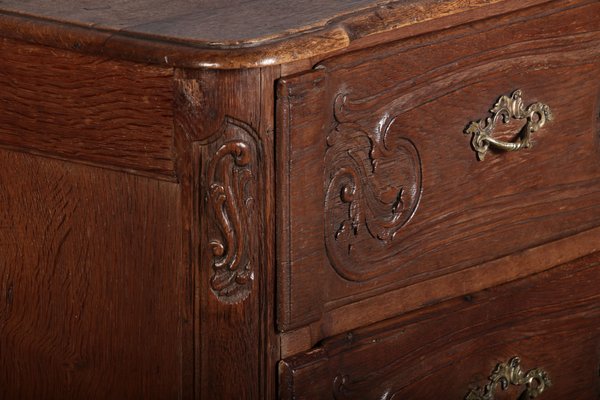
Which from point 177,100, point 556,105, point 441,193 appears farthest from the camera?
point 556,105

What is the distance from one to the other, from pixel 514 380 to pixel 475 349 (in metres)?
0.10

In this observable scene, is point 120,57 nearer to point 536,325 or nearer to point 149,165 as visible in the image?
point 149,165

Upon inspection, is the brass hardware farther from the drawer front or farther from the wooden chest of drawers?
the drawer front

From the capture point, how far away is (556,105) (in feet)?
5.53

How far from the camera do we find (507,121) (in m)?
1.62

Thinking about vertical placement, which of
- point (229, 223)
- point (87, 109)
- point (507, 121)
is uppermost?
point (507, 121)

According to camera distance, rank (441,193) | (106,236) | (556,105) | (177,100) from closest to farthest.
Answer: (177,100) → (106,236) → (441,193) → (556,105)

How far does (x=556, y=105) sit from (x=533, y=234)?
0.49 ft

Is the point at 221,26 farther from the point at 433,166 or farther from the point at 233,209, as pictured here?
the point at 433,166

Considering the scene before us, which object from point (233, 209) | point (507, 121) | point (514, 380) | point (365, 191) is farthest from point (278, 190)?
point (514, 380)

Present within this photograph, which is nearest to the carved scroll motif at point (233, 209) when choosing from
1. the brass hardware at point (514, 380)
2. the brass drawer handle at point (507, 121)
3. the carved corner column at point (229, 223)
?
the carved corner column at point (229, 223)

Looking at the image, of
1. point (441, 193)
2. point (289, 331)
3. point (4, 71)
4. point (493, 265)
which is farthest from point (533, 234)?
point (4, 71)

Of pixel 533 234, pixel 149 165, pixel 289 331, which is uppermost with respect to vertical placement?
pixel 533 234

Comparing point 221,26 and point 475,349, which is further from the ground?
point 221,26
